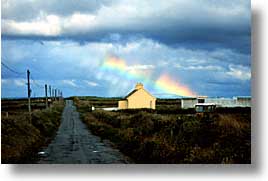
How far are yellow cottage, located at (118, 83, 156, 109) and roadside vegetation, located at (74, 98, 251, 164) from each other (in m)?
0.17

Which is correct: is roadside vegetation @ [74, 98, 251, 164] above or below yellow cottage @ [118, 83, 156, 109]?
below

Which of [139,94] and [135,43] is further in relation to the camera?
[139,94]

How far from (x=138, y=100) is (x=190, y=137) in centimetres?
89

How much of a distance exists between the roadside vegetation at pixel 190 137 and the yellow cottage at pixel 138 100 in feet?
0.56

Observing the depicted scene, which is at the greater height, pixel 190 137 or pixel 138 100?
pixel 138 100

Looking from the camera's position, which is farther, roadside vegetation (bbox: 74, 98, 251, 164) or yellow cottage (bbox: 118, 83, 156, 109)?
yellow cottage (bbox: 118, 83, 156, 109)

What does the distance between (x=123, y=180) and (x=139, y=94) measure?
1486 millimetres

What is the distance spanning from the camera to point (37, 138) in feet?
32.0

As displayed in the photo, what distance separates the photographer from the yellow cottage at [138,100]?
656 centimetres

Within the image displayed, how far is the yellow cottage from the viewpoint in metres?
6.56

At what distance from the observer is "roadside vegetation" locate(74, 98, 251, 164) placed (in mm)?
6008

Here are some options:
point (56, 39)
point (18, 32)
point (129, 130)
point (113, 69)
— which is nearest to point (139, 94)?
point (113, 69)

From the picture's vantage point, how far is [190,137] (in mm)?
7078

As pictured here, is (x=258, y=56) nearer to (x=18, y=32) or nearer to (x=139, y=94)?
(x=139, y=94)
